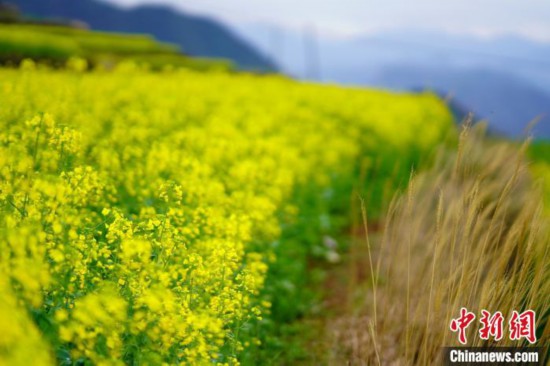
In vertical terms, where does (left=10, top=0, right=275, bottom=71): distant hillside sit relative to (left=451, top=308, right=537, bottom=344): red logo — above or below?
above

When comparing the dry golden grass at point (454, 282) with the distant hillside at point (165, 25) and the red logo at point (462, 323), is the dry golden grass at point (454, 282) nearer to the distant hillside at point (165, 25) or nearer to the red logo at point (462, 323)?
the red logo at point (462, 323)

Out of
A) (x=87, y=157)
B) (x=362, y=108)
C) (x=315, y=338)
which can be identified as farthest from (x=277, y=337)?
(x=362, y=108)

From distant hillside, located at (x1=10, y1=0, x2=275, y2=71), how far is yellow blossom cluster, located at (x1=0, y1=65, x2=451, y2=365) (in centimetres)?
10884

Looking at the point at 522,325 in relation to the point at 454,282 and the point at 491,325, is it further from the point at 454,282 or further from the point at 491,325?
the point at 454,282

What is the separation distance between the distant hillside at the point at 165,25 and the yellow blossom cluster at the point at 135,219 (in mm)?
108839

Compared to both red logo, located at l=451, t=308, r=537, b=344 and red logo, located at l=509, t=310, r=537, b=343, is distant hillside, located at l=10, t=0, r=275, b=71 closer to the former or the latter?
red logo, located at l=451, t=308, r=537, b=344
